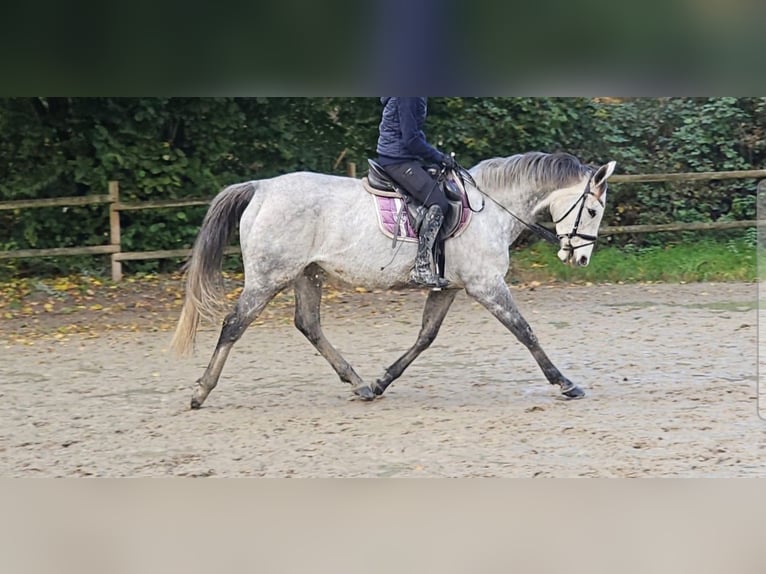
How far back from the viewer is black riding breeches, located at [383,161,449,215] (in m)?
6.61

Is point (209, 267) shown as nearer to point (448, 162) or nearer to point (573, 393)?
point (448, 162)

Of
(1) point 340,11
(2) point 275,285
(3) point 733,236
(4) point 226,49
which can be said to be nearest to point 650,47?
(1) point 340,11

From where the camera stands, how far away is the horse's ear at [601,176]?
6.68 meters

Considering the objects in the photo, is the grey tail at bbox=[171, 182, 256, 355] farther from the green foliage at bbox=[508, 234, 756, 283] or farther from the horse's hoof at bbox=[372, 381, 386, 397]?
the green foliage at bbox=[508, 234, 756, 283]

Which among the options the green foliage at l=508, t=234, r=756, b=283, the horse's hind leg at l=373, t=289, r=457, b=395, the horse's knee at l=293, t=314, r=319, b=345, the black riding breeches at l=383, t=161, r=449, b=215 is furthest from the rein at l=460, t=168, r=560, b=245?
the green foliage at l=508, t=234, r=756, b=283

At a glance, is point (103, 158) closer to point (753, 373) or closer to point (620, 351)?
point (620, 351)

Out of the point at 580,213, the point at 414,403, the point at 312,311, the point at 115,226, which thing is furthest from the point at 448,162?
the point at 115,226

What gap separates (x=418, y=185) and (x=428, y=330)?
101 cm

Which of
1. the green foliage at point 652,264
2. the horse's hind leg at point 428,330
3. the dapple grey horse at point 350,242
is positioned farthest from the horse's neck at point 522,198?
the green foliage at point 652,264

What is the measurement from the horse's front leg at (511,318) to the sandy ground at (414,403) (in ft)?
0.49

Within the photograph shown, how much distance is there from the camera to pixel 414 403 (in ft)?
22.8

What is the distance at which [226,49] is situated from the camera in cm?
198

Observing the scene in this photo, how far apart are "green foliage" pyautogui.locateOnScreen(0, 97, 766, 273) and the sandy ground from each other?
2901 mm

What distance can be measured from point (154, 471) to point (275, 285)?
169 cm
